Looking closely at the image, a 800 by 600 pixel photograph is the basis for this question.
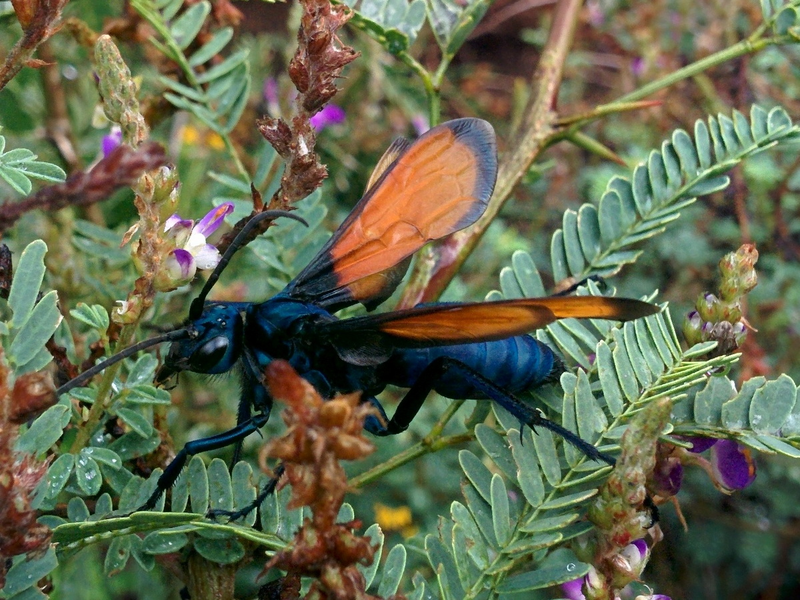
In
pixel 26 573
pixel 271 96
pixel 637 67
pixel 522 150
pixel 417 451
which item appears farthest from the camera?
pixel 637 67

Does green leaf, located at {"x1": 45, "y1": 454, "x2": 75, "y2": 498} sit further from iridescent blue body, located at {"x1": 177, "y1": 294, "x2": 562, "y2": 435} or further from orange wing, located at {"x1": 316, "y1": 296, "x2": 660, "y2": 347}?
orange wing, located at {"x1": 316, "y1": 296, "x2": 660, "y2": 347}

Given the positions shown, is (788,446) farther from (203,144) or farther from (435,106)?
(203,144)

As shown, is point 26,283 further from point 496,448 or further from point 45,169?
point 496,448

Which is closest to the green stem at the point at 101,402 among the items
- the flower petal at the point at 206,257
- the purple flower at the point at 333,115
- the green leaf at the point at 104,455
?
the green leaf at the point at 104,455

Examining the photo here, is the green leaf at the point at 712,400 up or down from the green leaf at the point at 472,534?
up

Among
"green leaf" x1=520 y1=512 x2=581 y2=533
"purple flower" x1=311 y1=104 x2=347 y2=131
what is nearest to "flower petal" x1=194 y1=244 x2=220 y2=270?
"green leaf" x1=520 y1=512 x2=581 y2=533

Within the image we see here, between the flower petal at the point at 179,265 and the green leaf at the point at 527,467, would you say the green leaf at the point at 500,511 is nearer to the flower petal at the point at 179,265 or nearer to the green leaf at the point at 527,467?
the green leaf at the point at 527,467

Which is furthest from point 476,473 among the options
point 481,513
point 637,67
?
point 637,67
